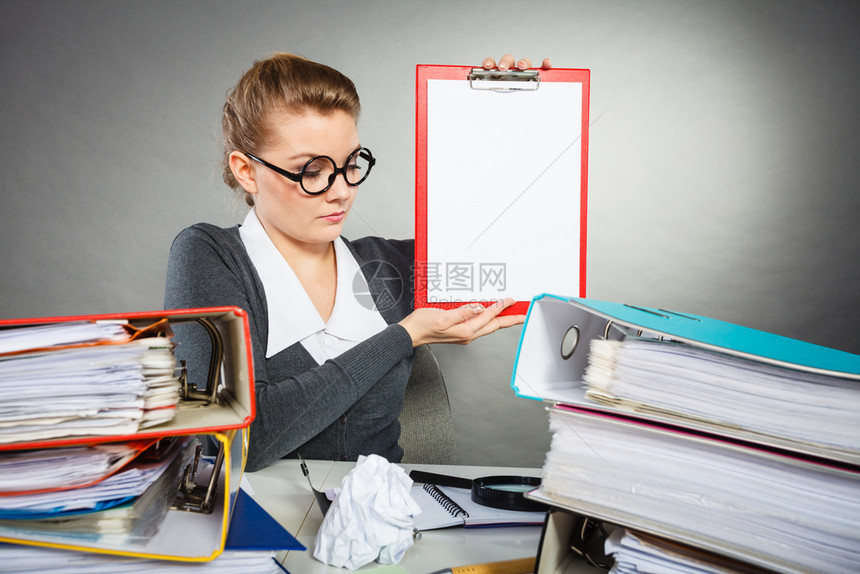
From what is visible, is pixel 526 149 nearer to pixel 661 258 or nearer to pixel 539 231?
pixel 539 231

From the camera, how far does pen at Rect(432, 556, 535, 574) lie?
592 mm

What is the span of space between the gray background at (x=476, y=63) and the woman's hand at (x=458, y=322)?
1.09 metres

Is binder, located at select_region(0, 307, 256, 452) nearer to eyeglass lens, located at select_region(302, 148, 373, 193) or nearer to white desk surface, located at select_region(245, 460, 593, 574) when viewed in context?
white desk surface, located at select_region(245, 460, 593, 574)

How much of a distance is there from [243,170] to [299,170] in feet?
0.60

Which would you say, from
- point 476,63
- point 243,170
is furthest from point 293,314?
point 476,63

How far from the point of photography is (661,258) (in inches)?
96.7

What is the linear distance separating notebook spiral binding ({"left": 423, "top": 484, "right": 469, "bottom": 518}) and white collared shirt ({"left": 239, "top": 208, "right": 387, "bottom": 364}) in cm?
58

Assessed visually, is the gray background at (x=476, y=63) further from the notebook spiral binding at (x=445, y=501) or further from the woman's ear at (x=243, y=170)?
the notebook spiral binding at (x=445, y=501)

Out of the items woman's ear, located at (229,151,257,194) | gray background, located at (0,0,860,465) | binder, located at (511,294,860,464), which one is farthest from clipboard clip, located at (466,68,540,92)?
gray background, located at (0,0,860,465)

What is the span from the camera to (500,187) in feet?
3.88

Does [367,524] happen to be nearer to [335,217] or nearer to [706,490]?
[706,490]

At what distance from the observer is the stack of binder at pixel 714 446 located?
43 centimetres

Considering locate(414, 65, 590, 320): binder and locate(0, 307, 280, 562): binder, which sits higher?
locate(414, 65, 590, 320): binder

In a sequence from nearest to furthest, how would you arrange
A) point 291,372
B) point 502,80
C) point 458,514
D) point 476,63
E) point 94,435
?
point 94,435 → point 458,514 → point 502,80 → point 291,372 → point 476,63
